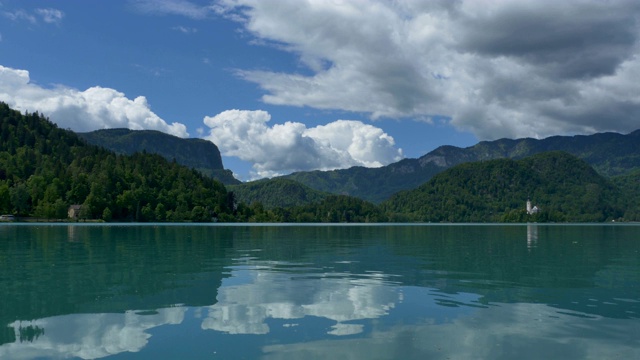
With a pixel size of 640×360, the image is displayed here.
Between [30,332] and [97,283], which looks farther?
[97,283]

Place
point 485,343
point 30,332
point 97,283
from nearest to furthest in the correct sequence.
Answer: point 485,343 → point 30,332 → point 97,283

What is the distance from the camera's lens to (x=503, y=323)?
23.8 metres

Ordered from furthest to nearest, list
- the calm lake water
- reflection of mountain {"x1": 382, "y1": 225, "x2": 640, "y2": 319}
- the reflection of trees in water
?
reflection of mountain {"x1": 382, "y1": 225, "x2": 640, "y2": 319}, the reflection of trees in water, the calm lake water

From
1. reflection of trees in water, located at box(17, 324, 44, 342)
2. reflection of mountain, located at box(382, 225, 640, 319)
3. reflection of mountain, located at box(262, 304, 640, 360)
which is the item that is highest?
reflection of trees in water, located at box(17, 324, 44, 342)

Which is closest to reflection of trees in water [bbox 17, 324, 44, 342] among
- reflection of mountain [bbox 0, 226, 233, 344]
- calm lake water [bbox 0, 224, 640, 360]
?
calm lake water [bbox 0, 224, 640, 360]

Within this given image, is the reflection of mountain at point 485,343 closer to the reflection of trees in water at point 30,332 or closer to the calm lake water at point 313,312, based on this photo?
the calm lake water at point 313,312

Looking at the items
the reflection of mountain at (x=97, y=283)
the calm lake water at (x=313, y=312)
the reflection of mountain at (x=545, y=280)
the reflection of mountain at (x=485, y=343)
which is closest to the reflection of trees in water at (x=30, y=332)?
the calm lake water at (x=313, y=312)

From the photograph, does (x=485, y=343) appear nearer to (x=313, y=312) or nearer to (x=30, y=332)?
(x=313, y=312)

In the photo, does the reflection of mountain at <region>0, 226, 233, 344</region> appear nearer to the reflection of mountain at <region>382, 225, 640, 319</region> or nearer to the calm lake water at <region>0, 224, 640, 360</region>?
the calm lake water at <region>0, 224, 640, 360</region>

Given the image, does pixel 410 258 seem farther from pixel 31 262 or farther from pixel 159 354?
pixel 159 354

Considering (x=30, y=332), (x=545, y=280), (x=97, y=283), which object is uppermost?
(x=30, y=332)

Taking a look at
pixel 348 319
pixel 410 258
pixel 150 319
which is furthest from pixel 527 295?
pixel 410 258

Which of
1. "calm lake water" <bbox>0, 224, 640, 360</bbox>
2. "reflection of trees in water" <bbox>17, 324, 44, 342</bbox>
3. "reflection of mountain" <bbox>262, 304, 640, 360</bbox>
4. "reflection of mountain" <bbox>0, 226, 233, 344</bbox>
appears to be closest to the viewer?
"reflection of mountain" <bbox>262, 304, 640, 360</bbox>

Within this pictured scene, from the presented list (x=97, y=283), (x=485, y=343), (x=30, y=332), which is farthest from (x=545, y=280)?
(x=30, y=332)
